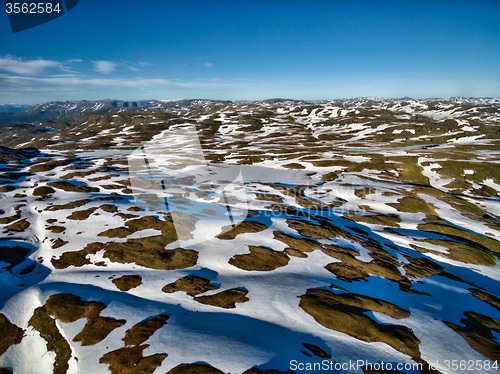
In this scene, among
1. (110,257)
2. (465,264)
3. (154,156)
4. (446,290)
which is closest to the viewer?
(446,290)

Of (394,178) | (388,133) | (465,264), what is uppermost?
(388,133)

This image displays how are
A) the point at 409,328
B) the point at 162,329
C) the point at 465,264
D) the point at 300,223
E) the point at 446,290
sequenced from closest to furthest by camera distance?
the point at 162,329 → the point at 409,328 → the point at 446,290 → the point at 465,264 → the point at 300,223

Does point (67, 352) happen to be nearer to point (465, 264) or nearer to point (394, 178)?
point (465, 264)

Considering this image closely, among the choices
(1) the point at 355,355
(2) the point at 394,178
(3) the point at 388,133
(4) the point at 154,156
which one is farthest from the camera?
(3) the point at 388,133

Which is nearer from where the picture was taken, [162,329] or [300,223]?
[162,329]

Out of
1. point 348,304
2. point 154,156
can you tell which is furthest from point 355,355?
point 154,156

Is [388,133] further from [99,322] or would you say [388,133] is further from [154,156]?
[99,322]

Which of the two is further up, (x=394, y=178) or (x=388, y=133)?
(x=388, y=133)

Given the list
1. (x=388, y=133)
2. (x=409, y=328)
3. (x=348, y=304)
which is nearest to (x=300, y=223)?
(x=348, y=304)

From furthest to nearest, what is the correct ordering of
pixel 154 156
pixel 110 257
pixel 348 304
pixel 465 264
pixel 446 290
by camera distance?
1. pixel 154 156
2. pixel 465 264
3. pixel 110 257
4. pixel 446 290
5. pixel 348 304
